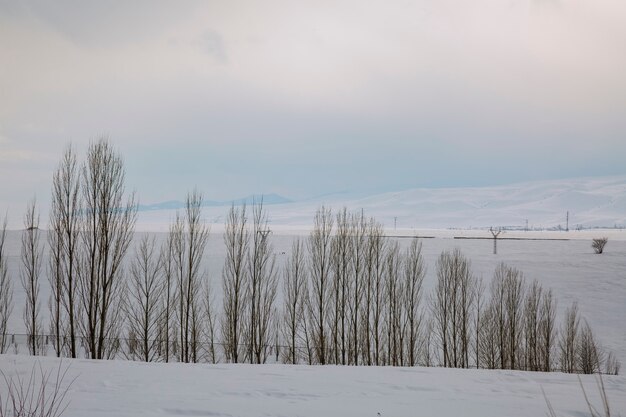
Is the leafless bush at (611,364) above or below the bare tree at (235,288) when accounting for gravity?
below

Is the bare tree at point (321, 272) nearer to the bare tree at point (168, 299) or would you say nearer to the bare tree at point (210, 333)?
the bare tree at point (210, 333)

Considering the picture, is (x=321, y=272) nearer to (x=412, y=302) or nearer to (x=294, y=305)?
(x=294, y=305)

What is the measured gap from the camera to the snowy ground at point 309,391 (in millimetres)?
6938

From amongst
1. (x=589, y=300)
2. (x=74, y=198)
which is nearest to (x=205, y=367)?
(x=74, y=198)

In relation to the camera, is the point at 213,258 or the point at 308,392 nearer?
the point at 308,392

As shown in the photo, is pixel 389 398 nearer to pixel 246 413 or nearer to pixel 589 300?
pixel 246 413

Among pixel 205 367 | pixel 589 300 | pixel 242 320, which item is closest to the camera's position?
pixel 205 367

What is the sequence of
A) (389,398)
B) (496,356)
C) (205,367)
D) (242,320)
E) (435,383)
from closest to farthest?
(389,398)
(435,383)
(205,367)
(242,320)
(496,356)

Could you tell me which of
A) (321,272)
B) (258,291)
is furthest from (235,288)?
(321,272)

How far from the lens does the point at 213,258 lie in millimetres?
48875

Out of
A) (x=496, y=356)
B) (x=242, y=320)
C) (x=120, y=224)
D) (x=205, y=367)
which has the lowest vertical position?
(x=496, y=356)

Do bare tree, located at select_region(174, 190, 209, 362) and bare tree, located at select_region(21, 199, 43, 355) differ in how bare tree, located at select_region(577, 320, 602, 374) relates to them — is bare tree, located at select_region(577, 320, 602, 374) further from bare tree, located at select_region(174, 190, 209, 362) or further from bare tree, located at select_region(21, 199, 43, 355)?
bare tree, located at select_region(21, 199, 43, 355)

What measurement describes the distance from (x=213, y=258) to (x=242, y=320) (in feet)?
99.3

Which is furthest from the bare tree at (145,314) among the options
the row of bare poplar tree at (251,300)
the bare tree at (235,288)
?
the bare tree at (235,288)
